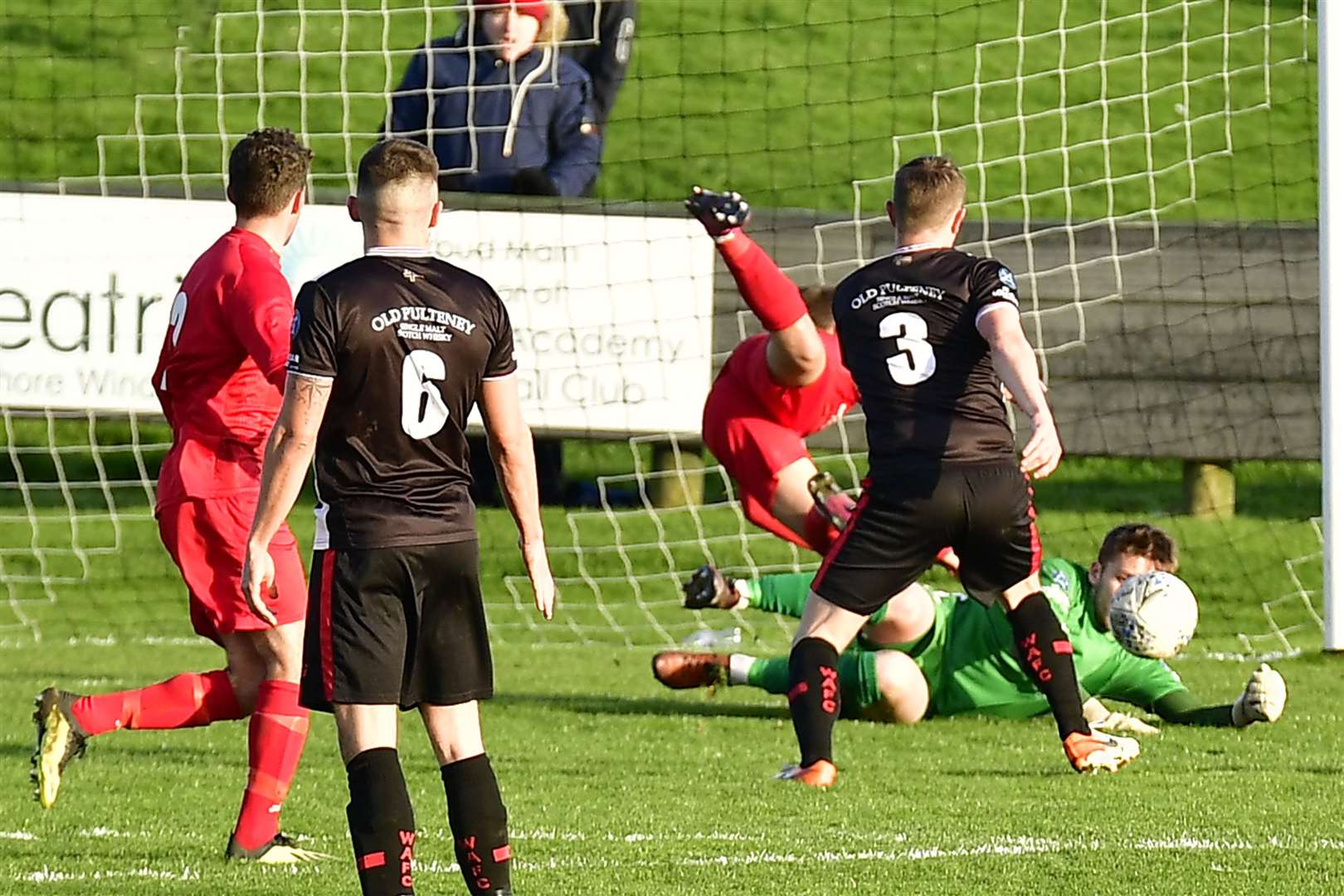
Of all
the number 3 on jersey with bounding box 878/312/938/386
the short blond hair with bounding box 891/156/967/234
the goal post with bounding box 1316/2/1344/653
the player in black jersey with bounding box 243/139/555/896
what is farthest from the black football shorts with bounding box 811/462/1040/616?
the goal post with bounding box 1316/2/1344/653

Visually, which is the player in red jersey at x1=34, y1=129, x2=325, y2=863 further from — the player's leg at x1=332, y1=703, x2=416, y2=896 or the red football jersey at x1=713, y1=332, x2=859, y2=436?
the red football jersey at x1=713, y1=332, x2=859, y2=436

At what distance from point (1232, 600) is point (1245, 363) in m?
1.24

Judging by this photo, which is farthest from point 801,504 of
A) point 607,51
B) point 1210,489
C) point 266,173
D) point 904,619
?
point 607,51

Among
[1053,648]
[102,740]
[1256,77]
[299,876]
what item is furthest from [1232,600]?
[1256,77]

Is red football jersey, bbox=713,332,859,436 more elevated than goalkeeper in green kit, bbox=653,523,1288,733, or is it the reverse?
red football jersey, bbox=713,332,859,436

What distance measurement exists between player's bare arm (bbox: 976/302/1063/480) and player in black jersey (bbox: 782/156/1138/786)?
0.14 meters

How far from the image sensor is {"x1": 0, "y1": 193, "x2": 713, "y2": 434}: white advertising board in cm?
1058

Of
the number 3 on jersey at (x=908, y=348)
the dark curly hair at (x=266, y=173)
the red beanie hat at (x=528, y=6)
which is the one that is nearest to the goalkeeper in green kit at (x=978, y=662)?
the number 3 on jersey at (x=908, y=348)

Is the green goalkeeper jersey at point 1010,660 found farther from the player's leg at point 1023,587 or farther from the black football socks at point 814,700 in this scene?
the black football socks at point 814,700

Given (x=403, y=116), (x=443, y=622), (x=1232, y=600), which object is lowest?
(x=1232, y=600)

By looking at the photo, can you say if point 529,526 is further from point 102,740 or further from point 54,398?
point 54,398

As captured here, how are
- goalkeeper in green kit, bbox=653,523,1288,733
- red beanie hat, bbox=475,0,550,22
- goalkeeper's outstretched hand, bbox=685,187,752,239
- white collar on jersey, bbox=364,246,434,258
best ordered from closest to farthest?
white collar on jersey, bbox=364,246,434,258 < goalkeeper's outstretched hand, bbox=685,187,752,239 < goalkeeper in green kit, bbox=653,523,1288,733 < red beanie hat, bbox=475,0,550,22

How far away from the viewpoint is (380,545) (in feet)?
14.7

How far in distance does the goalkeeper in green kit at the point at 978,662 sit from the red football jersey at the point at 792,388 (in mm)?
741
